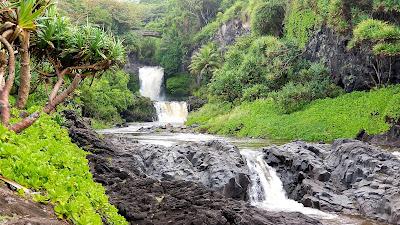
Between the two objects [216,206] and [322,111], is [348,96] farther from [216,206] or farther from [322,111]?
[216,206]

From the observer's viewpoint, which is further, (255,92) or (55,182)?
(255,92)

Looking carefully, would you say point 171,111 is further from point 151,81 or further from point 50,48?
point 50,48

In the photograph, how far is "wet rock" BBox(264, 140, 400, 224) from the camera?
1438 centimetres

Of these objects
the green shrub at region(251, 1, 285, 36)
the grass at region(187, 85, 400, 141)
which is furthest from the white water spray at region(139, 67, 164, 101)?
the grass at region(187, 85, 400, 141)

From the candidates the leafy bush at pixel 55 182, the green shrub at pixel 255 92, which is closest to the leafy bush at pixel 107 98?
the green shrub at pixel 255 92

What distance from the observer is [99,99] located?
142ft

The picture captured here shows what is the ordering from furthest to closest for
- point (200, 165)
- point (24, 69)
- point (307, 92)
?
point (307, 92) < point (200, 165) < point (24, 69)

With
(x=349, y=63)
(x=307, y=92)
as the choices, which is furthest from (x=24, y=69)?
(x=349, y=63)

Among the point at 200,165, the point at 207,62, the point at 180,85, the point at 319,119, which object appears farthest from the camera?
the point at 180,85

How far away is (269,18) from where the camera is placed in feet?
153

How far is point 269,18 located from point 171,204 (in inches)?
Answer: 1561

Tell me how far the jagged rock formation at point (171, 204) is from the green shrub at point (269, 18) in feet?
120

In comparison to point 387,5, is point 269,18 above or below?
above

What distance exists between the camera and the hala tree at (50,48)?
980cm
